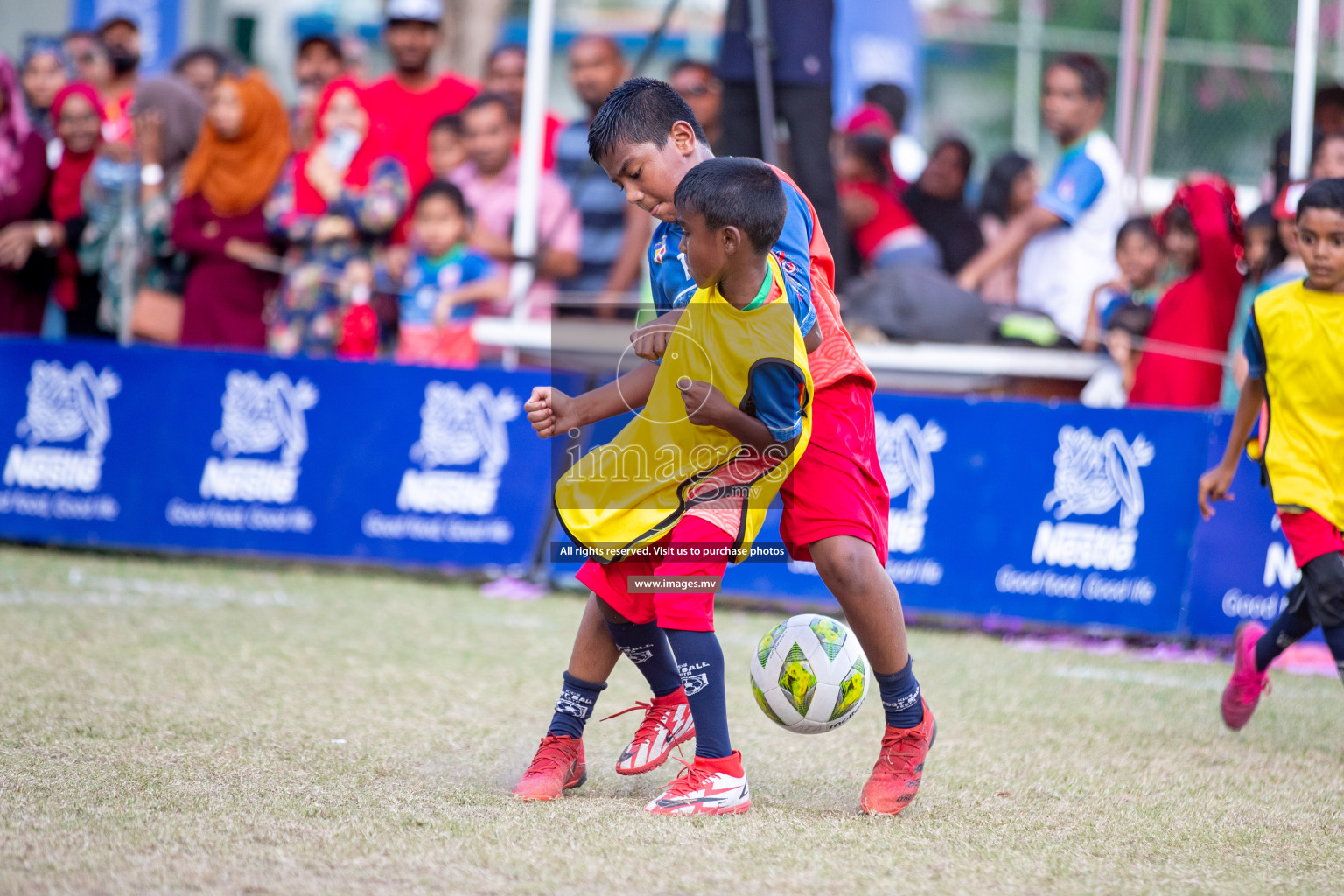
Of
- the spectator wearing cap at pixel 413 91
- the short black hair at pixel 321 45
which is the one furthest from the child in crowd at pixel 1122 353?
the short black hair at pixel 321 45

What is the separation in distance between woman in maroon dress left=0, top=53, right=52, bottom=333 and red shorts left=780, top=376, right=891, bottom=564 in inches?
260

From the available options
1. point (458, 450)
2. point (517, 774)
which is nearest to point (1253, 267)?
point (458, 450)

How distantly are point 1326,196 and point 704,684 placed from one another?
2468 millimetres

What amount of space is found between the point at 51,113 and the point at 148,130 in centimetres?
89

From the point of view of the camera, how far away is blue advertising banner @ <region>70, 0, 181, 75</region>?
13000 millimetres

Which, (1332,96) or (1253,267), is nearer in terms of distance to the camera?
(1253,267)

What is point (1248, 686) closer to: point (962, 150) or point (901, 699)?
point (901, 699)

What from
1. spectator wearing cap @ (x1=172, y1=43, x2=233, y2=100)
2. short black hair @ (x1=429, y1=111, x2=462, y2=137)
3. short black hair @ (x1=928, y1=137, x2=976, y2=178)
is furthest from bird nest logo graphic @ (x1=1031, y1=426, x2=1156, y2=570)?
spectator wearing cap @ (x1=172, y1=43, x2=233, y2=100)

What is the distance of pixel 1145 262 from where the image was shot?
7738 millimetres

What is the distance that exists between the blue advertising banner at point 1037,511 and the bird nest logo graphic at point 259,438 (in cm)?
235

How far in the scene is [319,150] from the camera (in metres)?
8.33

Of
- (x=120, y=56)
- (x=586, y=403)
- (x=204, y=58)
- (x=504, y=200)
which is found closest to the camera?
(x=586, y=403)

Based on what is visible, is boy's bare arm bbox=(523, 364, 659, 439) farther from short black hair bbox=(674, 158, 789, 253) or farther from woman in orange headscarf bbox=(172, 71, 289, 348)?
woman in orange headscarf bbox=(172, 71, 289, 348)

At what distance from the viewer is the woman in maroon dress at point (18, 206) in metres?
8.66
